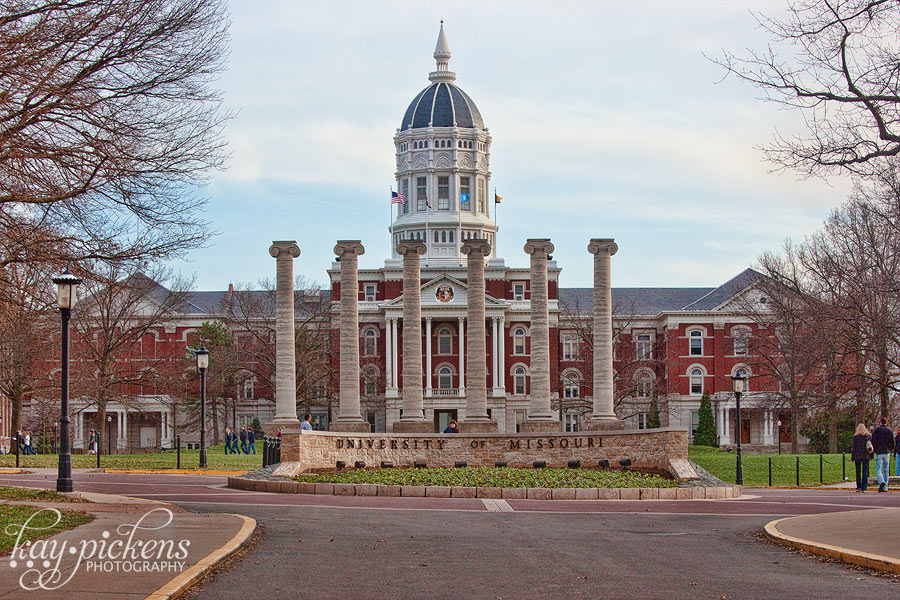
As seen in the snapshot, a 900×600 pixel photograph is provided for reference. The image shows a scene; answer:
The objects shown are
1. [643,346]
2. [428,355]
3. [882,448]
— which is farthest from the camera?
[643,346]

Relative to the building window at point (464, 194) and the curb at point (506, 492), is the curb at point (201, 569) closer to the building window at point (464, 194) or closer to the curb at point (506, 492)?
the curb at point (506, 492)

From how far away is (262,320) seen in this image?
91812 mm

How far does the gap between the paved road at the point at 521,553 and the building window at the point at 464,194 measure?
8680 centimetres

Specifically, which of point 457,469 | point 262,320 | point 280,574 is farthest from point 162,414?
point 280,574

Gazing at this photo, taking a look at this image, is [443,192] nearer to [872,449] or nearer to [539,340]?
[539,340]

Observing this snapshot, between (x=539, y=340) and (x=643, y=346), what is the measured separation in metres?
53.7

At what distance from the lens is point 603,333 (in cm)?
Answer: 4784

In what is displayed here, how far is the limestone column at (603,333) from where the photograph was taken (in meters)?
47.4

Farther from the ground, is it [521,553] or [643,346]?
[643,346]

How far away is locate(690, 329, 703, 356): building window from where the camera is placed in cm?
9912

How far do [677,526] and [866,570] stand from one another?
5899 mm

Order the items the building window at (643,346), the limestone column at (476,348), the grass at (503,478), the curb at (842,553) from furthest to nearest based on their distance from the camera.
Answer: the building window at (643,346) → the limestone column at (476,348) → the grass at (503,478) → the curb at (842,553)

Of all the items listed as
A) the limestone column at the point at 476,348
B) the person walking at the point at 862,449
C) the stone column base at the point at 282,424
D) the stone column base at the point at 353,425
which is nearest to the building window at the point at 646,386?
the limestone column at the point at 476,348

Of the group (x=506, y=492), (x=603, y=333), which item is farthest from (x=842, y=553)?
(x=603, y=333)
